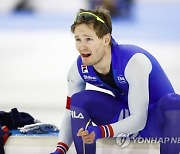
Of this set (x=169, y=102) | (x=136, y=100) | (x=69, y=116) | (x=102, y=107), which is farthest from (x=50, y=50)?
(x=169, y=102)

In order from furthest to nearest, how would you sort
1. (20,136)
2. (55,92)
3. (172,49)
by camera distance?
(172,49), (55,92), (20,136)

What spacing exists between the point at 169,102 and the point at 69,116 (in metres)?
0.49

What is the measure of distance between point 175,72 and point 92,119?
128cm

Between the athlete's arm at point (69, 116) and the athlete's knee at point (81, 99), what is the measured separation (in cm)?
13

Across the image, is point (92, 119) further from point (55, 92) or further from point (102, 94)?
point (55, 92)

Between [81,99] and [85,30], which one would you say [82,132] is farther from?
[85,30]

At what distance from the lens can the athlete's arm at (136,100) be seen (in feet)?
6.66

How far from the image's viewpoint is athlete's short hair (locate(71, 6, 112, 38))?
6.77 feet

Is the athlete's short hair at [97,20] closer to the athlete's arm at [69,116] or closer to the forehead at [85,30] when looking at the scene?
the forehead at [85,30]

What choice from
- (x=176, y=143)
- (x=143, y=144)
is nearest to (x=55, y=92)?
(x=143, y=144)

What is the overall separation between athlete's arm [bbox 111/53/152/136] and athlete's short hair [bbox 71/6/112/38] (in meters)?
0.18

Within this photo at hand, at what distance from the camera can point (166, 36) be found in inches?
157

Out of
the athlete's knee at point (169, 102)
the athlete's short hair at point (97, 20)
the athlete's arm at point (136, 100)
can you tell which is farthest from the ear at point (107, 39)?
the athlete's knee at point (169, 102)

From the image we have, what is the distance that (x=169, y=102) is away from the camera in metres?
1.93
